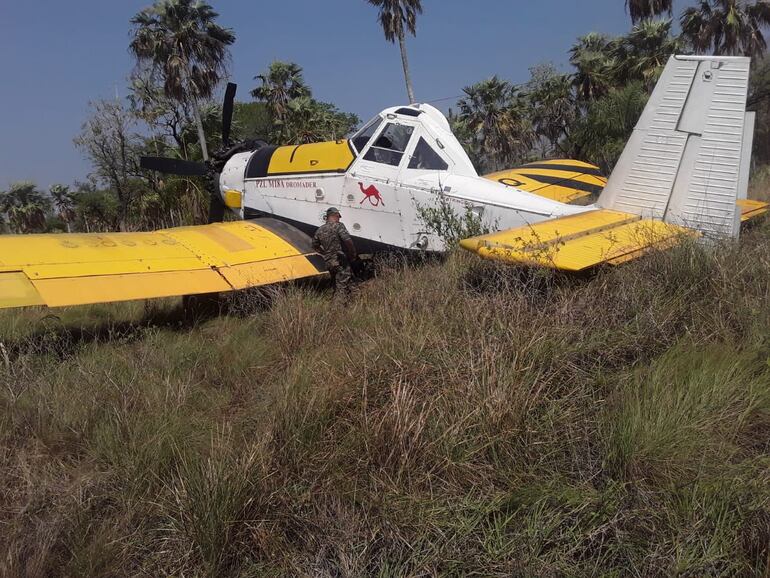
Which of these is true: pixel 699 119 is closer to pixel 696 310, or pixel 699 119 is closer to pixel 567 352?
pixel 696 310

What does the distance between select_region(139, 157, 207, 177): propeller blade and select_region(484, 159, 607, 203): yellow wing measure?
5621mm

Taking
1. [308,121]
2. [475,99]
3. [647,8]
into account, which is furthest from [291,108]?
[647,8]

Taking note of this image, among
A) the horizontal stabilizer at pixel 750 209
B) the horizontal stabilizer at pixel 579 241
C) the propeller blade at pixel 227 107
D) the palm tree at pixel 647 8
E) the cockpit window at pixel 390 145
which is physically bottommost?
the horizontal stabilizer at pixel 750 209

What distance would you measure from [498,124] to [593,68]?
5.79 meters

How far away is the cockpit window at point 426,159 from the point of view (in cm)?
728

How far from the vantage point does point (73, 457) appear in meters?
2.94

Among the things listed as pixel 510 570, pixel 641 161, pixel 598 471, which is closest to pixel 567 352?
pixel 598 471

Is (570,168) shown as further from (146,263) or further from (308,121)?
(308,121)

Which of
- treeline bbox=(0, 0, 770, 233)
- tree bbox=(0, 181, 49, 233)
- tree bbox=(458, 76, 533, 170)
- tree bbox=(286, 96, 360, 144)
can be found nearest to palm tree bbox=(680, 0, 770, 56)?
treeline bbox=(0, 0, 770, 233)

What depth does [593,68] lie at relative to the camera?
88.3ft

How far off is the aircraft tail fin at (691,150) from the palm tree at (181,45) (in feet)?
72.5

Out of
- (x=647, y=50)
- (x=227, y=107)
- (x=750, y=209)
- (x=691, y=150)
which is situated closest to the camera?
(x=691, y=150)

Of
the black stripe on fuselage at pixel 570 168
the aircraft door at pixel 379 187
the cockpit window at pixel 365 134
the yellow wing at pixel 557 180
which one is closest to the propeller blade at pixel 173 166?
the cockpit window at pixel 365 134

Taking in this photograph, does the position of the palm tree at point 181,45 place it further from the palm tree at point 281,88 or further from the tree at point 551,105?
the tree at point 551,105
